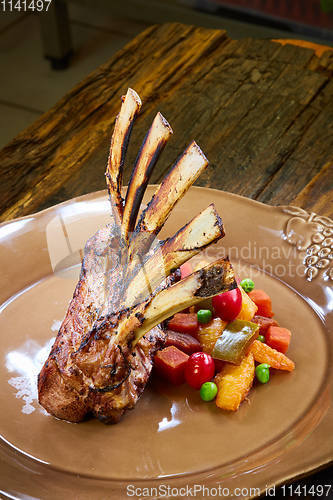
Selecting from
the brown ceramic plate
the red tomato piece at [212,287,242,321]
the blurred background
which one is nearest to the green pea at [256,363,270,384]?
the brown ceramic plate

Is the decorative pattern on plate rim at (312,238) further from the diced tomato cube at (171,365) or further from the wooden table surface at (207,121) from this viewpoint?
the diced tomato cube at (171,365)

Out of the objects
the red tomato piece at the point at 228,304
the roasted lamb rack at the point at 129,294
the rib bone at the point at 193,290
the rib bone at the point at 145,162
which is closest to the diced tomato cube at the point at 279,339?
the red tomato piece at the point at 228,304

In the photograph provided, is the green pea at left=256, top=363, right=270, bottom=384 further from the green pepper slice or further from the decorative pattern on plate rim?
the decorative pattern on plate rim

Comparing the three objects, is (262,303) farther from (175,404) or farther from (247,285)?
(175,404)

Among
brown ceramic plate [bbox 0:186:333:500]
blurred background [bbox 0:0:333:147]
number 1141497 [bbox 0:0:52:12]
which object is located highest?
number 1141497 [bbox 0:0:52:12]

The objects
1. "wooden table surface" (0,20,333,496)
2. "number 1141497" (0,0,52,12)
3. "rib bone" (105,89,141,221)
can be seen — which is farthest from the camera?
"number 1141497" (0,0,52,12)

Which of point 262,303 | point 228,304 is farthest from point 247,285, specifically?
point 228,304
